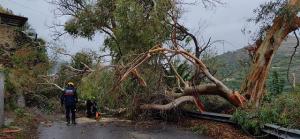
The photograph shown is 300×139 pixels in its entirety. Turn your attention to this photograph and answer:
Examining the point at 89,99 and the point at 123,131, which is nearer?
the point at 123,131

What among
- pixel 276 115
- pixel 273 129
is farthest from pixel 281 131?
pixel 276 115

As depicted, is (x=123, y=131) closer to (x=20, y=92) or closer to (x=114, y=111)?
(x=114, y=111)

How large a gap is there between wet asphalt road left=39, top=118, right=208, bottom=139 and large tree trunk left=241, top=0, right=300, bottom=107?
12.2ft

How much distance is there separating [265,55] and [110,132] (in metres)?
7.23

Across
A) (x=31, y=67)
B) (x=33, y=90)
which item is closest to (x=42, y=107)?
(x=33, y=90)

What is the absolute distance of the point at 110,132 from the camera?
15.9 meters

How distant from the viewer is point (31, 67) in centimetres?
3111

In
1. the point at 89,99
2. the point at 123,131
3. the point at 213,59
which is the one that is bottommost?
the point at 123,131

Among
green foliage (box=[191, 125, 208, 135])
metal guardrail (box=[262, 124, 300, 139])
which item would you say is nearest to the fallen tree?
green foliage (box=[191, 125, 208, 135])

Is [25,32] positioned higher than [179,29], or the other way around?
[25,32]

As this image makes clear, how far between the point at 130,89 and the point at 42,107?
9.50 metres

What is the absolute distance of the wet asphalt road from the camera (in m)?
14.4

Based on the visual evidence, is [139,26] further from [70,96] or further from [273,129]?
[273,129]

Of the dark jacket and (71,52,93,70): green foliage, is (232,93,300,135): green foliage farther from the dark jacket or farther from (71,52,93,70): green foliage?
(71,52,93,70): green foliage
